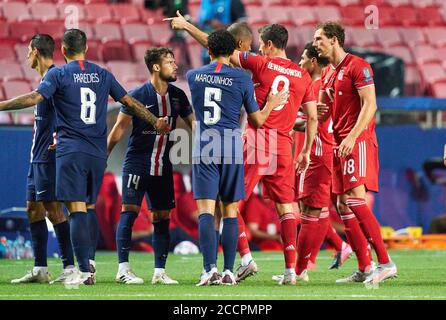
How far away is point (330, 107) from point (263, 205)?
4.82m

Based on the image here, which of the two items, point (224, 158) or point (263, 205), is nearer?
point (224, 158)

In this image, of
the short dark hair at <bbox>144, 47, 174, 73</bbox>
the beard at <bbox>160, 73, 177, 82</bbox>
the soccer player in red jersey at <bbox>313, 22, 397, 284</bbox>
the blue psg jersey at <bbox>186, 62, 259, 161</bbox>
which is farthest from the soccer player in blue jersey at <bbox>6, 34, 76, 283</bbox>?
the soccer player in red jersey at <bbox>313, 22, 397, 284</bbox>

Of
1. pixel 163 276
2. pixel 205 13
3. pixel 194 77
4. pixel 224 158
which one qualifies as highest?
pixel 205 13

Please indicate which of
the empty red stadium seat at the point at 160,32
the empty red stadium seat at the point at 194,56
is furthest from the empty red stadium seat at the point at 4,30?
the empty red stadium seat at the point at 194,56

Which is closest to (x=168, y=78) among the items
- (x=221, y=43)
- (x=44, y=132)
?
(x=221, y=43)

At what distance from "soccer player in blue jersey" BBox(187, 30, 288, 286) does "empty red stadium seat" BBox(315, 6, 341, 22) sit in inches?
454

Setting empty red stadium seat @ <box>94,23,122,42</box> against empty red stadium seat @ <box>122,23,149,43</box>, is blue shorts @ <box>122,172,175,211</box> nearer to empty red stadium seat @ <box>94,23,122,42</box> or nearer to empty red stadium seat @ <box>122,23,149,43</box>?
empty red stadium seat @ <box>94,23,122,42</box>

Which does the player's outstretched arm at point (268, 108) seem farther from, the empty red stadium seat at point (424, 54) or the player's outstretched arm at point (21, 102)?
the empty red stadium seat at point (424, 54)

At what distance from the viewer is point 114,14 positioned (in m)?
18.6

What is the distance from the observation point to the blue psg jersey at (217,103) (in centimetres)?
868

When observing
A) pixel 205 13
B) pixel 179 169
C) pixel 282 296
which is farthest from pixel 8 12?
pixel 282 296

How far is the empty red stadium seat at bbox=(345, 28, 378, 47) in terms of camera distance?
19089 millimetres

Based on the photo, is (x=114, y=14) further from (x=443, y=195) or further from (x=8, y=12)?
(x=443, y=195)

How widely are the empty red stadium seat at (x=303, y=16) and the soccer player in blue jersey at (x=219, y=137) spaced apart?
1110 centimetres
